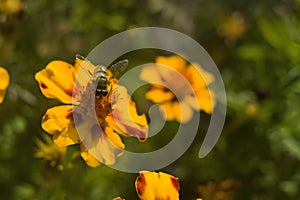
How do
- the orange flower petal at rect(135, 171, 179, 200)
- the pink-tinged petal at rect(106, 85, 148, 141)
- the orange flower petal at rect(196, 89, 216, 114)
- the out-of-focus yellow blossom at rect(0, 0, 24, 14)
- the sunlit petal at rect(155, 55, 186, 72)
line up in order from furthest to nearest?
the sunlit petal at rect(155, 55, 186, 72) → the orange flower petal at rect(196, 89, 216, 114) → the out-of-focus yellow blossom at rect(0, 0, 24, 14) → the pink-tinged petal at rect(106, 85, 148, 141) → the orange flower petal at rect(135, 171, 179, 200)

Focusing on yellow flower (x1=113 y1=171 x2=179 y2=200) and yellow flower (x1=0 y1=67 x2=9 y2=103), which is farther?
yellow flower (x1=0 y1=67 x2=9 y2=103)

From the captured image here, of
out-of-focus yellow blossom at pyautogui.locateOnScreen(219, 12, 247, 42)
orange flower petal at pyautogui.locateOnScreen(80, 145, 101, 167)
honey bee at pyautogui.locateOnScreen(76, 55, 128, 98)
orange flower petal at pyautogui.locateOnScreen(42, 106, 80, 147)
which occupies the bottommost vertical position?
orange flower petal at pyautogui.locateOnScreen(80, 145, 101, 167)

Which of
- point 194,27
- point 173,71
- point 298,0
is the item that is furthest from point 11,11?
point 194,27

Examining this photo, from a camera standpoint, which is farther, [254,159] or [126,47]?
[126,47]

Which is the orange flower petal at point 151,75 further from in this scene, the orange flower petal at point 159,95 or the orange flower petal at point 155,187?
the orange flower petal at point 155,187

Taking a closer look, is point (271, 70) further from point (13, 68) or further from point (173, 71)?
point (13, 68)

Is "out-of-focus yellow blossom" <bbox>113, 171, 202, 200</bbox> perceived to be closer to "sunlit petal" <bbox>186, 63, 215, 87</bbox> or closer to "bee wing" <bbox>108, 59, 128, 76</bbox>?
"bee wing" <bbox>108, 59, 128, 76</bbox>

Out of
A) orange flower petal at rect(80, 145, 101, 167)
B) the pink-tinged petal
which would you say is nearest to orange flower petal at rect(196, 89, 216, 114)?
the pink-tinged petal
